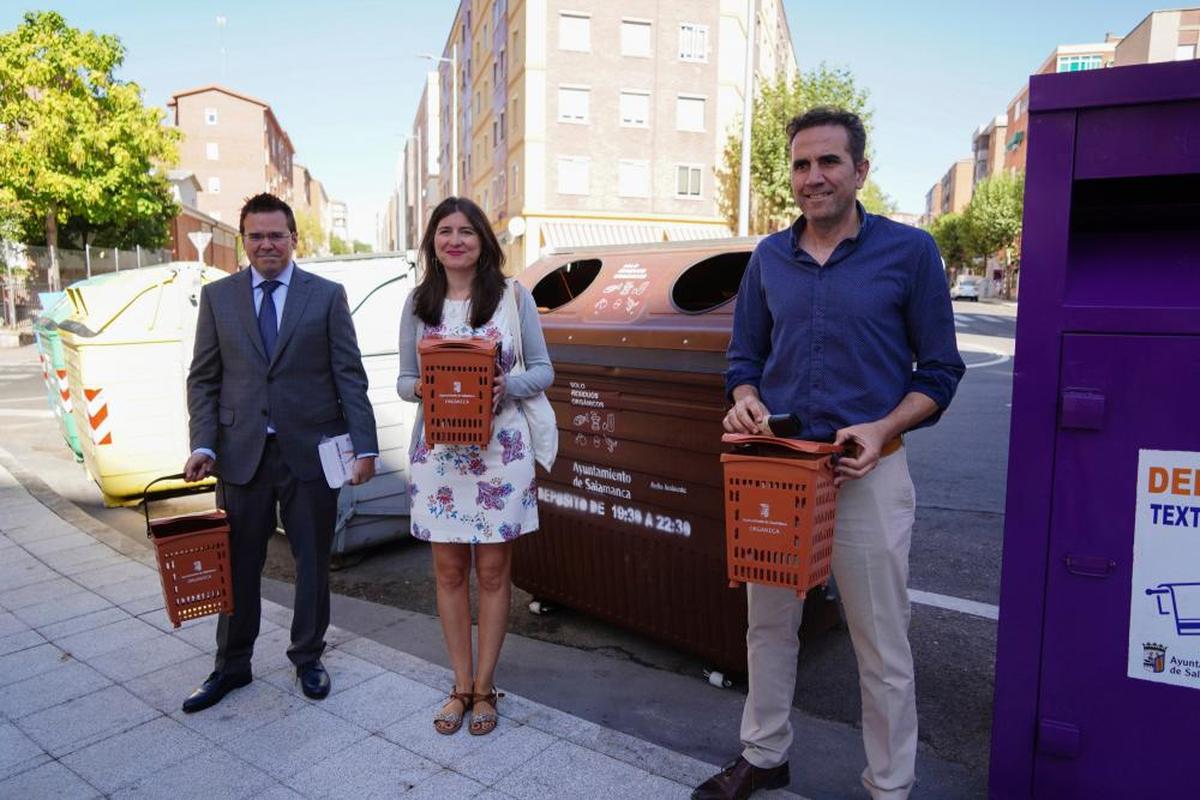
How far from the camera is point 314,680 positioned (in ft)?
10.8

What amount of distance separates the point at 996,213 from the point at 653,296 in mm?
54597

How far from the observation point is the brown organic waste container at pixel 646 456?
3246 mm

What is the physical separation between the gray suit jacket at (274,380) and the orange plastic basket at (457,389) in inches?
28.3

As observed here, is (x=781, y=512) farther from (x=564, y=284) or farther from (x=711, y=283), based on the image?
(x=564, y=284)

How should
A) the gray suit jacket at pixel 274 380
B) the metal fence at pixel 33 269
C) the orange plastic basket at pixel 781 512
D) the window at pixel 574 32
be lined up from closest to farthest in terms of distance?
the orange plastic basket at pixel 781 512 → the gray suit jacket at pixel 274 380 → the metal fence at pixel 33 269 → the window at pixel 574 32

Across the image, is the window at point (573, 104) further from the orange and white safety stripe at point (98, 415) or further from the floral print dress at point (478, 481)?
the floral print dress at point (478, 481)

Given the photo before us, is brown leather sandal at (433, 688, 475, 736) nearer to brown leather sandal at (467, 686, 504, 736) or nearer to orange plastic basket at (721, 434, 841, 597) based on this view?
brown leather sandal at (467, 686, 504, 736)

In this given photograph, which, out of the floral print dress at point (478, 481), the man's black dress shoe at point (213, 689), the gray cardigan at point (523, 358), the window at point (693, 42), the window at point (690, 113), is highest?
the window at point (693, 42)

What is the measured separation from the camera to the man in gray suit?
3.21 metres

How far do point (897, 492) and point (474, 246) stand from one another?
162cm

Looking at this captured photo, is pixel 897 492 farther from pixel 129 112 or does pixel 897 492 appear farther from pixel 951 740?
pixel 129 112

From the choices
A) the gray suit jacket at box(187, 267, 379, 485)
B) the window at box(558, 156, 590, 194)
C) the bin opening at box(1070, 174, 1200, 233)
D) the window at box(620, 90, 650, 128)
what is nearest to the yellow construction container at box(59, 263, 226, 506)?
the gray suit jacket at box(187, 267, 379, 485)

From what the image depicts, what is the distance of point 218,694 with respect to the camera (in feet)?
10.7

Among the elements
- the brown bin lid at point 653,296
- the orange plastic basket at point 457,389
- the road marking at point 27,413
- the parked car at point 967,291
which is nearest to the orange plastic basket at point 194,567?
the orange plastic basket at point 457,389
